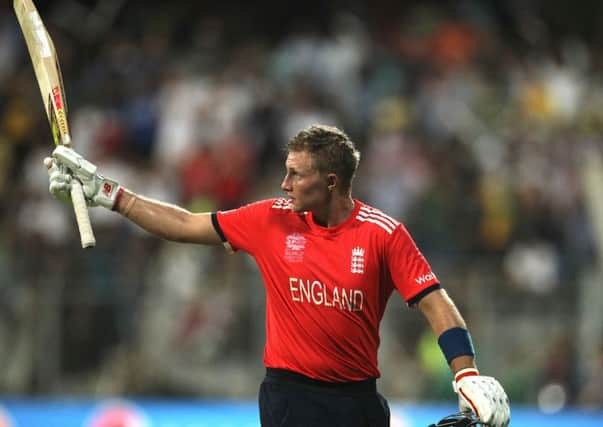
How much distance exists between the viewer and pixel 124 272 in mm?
11727

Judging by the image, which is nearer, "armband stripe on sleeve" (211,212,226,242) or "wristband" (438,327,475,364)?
"wristband" (438,327,475,364)

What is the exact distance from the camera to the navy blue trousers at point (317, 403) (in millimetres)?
6277

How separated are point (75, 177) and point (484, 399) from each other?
92.9 inches

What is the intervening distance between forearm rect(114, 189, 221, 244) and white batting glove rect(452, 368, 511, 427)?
62.2 inches

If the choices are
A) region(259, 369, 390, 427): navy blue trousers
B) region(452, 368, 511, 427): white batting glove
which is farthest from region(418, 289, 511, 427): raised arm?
region(259, 369, 390, 427): navy blue trousers

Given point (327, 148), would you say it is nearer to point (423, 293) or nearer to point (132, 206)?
point (423, 293)

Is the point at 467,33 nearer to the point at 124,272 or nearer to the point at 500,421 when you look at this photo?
the point at 124,272

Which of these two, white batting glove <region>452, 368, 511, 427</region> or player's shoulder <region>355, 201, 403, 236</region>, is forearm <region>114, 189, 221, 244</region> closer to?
player's shoulder <region>355, 201, 403, 236</region>

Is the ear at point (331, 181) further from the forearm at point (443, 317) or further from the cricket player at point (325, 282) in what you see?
the forearm at point (443, 317)

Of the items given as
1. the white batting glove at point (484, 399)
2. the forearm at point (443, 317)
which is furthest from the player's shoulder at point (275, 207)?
the white batting glove at point (484, 399)

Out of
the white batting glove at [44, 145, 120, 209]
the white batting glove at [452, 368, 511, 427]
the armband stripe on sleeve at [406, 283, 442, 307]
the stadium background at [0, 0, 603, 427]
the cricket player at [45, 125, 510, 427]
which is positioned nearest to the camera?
the white batting glove at [452, 368, 511, 427]

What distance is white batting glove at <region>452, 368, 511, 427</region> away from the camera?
5.74 m

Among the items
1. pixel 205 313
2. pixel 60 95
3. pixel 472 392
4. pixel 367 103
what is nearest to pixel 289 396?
pixel 472 392

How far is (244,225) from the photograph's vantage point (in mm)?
6531
